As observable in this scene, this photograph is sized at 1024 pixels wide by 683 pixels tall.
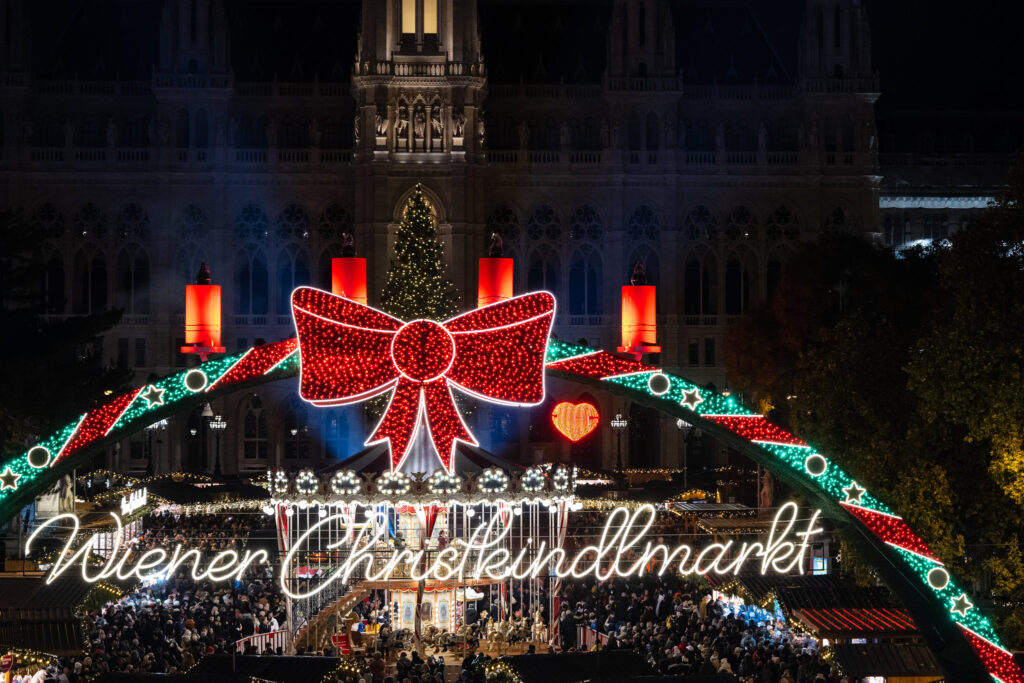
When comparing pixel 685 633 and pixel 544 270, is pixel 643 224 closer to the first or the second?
pixel 544 270

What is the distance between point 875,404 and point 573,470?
6371mm

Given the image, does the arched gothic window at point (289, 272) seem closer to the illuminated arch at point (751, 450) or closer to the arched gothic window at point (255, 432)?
the arched gothic window at point (255, 432)

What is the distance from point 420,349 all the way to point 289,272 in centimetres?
5274

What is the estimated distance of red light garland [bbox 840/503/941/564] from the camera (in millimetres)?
17781

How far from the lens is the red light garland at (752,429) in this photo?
58.5ft

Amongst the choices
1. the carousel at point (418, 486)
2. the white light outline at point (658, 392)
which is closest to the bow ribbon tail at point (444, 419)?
the carousel at point (418, 486)

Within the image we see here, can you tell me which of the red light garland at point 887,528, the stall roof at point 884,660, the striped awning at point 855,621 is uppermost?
the red light garland at point 887,528

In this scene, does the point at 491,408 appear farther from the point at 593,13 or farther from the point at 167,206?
the point at 593,13

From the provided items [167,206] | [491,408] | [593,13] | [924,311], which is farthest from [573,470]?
[593,13]

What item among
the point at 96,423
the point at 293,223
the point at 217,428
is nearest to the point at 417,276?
the point at 217,428

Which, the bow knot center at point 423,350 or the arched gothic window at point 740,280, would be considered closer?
the bow knot center at point 423,350

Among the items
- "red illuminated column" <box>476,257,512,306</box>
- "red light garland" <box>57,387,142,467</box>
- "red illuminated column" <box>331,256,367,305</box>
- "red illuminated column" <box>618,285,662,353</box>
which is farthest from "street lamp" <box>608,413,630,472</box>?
"red light garland" <box>57,387,142,467</box>

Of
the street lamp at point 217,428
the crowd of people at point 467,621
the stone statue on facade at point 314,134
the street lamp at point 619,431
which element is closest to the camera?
the crowd of people at point 467,621

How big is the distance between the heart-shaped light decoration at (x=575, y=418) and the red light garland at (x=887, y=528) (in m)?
45.8
